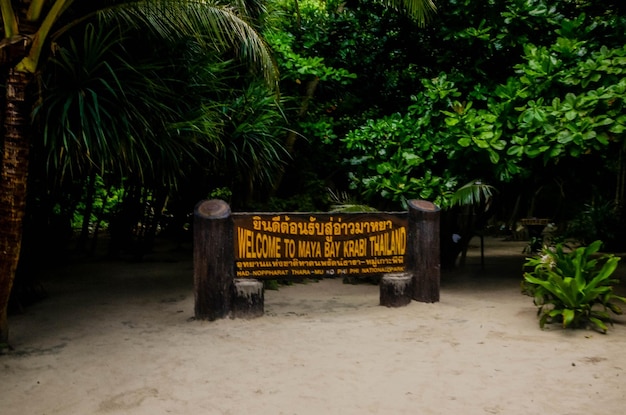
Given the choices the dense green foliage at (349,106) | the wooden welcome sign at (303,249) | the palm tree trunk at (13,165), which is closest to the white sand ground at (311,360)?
the wooden welcome sign at (303,249)

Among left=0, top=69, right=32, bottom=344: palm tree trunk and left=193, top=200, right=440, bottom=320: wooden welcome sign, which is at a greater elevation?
left=0, top=69, right=32, bottom=344: palm tree trunk

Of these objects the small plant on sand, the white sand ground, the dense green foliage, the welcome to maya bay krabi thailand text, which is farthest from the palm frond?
the small plant on sand

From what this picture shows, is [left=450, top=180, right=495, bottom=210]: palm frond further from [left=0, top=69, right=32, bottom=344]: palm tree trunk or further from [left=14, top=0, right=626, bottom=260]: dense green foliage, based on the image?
[left=0, top=69, right=32, bottom=344]: palm tree trunk

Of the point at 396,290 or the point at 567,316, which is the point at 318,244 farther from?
the point at 567,316

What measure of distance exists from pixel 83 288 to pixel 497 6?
6.84m

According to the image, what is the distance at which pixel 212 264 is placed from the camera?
640 cm

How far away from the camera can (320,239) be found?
22.6 ft

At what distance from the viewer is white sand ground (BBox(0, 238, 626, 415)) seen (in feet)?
13.4

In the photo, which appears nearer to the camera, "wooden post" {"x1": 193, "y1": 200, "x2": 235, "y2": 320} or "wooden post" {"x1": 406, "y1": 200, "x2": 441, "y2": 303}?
"wooden post" {"x1": 193, "y1": 200, "x2": 235, "y2": 320}

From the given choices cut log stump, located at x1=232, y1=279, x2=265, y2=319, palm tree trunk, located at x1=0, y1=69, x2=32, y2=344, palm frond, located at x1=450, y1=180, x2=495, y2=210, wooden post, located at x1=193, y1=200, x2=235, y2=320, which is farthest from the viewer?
palm frond, located at x1=450, y1=180, x2=495, y2=210

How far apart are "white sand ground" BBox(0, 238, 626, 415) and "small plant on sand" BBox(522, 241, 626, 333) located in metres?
0.16

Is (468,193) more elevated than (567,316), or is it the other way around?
(468,193)

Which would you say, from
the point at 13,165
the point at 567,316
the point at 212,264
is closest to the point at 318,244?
the point at 212,264

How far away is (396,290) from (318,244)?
3.34 ft
